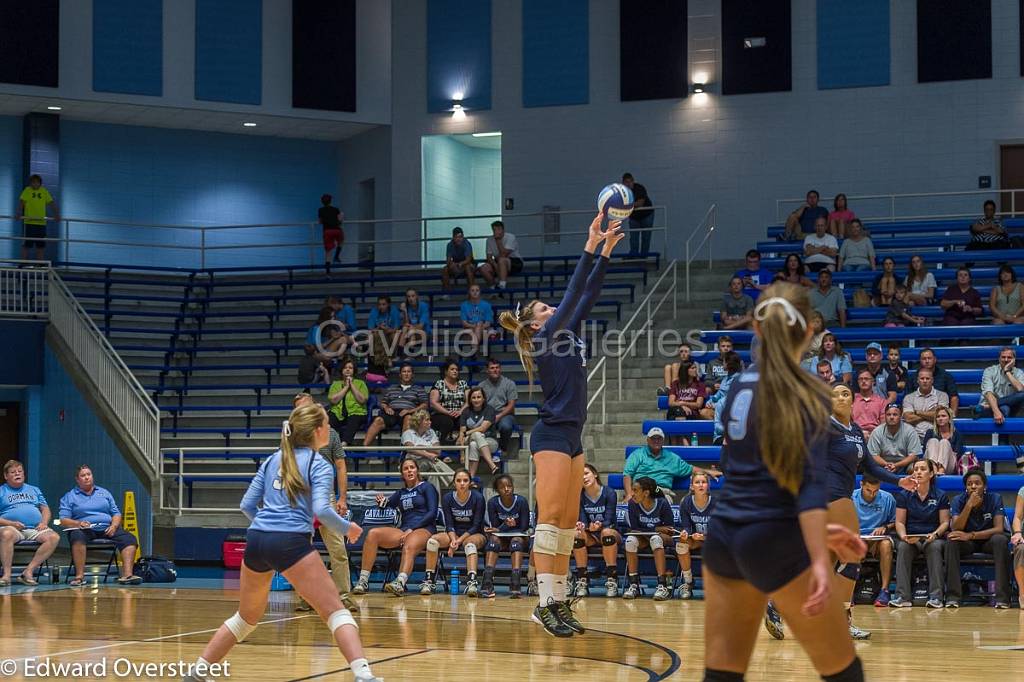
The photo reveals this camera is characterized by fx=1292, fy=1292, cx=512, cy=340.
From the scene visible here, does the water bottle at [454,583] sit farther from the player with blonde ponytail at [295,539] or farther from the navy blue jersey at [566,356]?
the player with blonde ponytail at [295,539]

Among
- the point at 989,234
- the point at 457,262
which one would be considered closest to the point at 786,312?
the point at 989,234

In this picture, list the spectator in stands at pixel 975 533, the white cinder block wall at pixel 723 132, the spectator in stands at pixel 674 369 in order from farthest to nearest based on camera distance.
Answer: the white cinder block wall at pixel 723 132
the spectator in stands at pixel 674 369
the spectator in stands at pixel 975 533

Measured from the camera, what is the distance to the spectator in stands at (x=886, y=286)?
17.8 m

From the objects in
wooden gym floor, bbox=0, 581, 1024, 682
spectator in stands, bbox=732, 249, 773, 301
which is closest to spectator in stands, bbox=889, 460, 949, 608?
wooden gym floor, bbox=0, 581, 1024, 682

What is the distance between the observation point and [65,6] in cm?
2345

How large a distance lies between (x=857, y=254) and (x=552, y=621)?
1265 centimetres

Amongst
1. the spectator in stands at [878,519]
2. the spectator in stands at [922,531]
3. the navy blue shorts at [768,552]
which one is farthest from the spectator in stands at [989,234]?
the navy blue shorts at [768,552]

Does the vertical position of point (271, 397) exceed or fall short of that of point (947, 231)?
it falls short

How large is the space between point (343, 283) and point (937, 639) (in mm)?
14332

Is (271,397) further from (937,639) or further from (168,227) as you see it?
(937,639)

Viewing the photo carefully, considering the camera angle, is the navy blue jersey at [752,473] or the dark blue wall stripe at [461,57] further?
the dark blue wall stripe at [461,57]

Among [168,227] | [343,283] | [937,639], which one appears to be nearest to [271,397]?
[343,283]

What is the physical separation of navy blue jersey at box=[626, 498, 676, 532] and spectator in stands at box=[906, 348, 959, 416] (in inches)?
146

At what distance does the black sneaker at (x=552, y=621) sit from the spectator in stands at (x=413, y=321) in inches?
463
